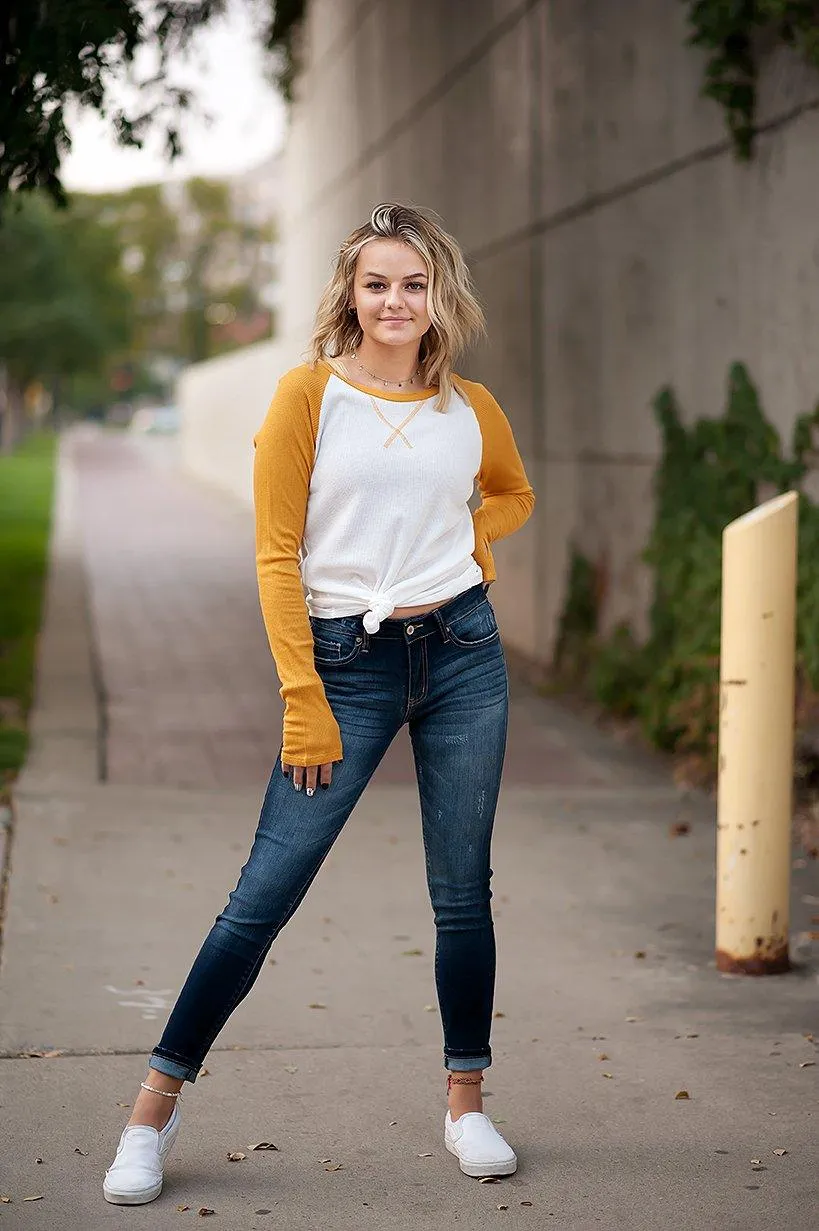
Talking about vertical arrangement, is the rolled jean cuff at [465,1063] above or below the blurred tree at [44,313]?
below

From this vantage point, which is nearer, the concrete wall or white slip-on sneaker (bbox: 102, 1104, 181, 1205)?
white slip-on sneaker (bbox: 102, 1104, 181, 1205)

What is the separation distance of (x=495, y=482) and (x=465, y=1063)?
3.94 ft

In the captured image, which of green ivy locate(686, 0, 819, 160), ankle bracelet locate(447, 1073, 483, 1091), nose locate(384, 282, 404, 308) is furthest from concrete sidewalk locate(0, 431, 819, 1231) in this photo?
green ivy locate(686, 0, 819, 160)

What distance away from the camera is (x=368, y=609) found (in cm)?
334

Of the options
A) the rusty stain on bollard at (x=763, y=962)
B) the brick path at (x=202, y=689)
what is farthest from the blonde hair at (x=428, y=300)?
the brick path at (x=202, y=689)

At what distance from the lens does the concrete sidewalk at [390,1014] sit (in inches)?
137

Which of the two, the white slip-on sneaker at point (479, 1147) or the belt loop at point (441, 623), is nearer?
the belt loop at point (441, 623)

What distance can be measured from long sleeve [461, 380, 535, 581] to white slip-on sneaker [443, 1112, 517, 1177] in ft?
3.64

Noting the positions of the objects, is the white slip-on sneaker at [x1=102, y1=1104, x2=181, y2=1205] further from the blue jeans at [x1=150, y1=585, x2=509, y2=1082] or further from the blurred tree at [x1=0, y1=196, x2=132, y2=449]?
the blurred tree at [x1=0, y1=196, x2=132, y2=449]

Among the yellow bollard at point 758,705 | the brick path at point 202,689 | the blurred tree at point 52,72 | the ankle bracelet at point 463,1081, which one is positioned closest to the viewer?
the ankle bracelet at point 463,1081

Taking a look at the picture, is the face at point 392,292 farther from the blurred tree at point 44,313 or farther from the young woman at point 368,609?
the blurred tree at point 44,313

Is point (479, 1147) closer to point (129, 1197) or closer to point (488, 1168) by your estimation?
point (488, 1168)

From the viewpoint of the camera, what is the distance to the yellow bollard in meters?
4.71

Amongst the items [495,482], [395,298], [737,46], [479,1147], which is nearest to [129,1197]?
[479,1147]
